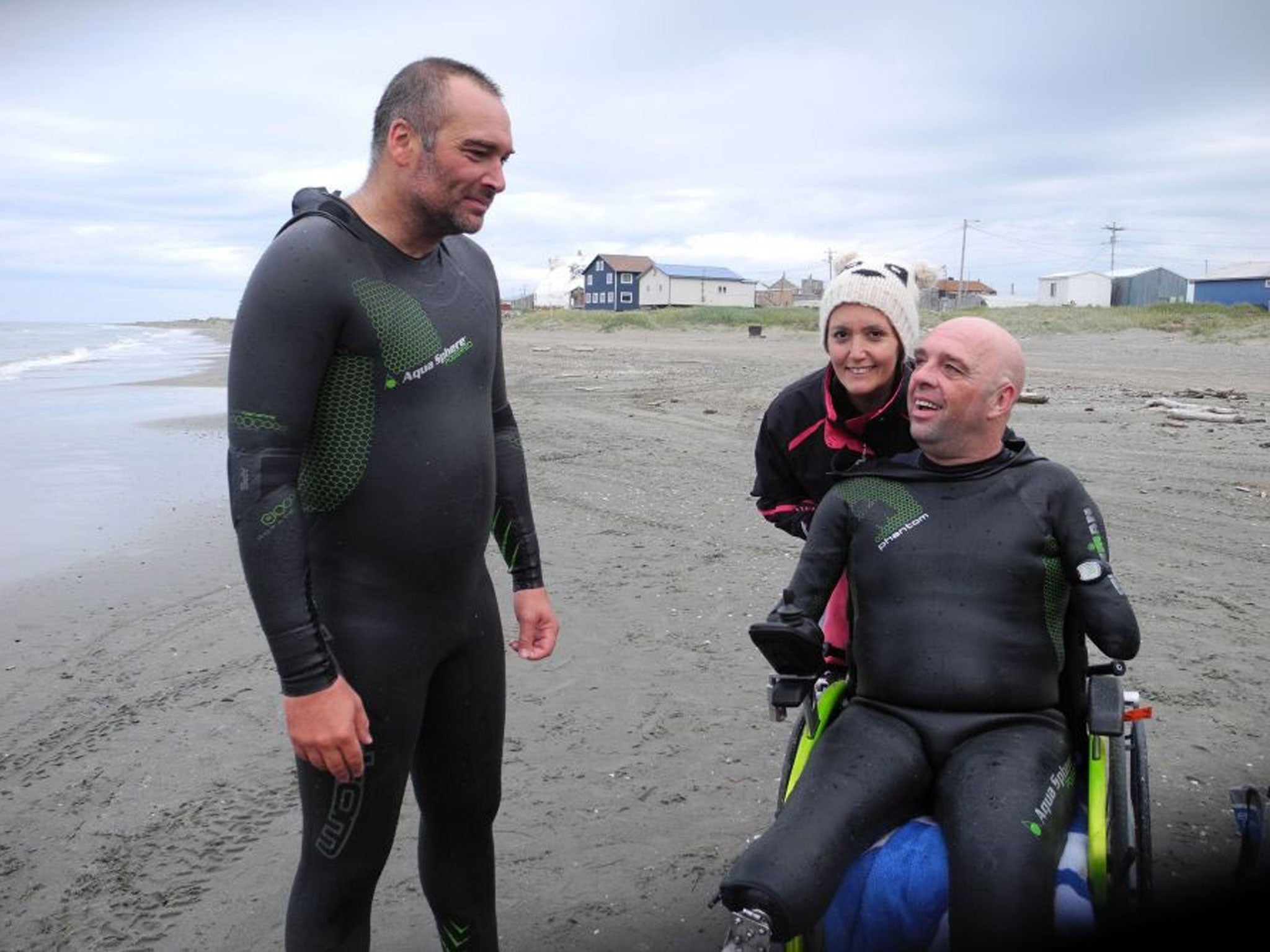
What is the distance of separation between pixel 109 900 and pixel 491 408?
6.49ft

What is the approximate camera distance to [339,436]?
7.25 feet

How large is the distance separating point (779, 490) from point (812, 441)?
0.65 feet

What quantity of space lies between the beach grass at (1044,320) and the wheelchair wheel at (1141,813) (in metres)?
21.7

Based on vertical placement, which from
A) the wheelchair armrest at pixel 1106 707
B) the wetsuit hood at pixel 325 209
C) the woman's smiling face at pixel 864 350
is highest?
the wetsuit hood at pixel 325 209

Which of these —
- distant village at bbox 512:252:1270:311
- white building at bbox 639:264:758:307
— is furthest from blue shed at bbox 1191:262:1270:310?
white building at bbox 639:264:758:307

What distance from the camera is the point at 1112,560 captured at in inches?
256

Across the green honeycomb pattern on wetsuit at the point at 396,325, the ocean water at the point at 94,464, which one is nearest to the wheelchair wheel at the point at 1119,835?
the green honeycomb pattern on wetsuit at the point at 396,325

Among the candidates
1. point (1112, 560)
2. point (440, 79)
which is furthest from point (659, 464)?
point (440, 79)

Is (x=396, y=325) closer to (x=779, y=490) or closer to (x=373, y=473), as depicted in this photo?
(x=373, y=473)

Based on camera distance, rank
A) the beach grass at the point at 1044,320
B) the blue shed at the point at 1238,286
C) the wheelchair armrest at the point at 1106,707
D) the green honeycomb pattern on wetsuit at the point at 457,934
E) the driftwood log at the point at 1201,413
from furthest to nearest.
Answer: the blue shed at the point at 1238,286
the beach grass at the point at 1044,320
the driftwood log at the point at 1201,413
the green honeycomb pattern on wetsuit at the point at 457,934
the wheelchair armrest at the point at 1106,707

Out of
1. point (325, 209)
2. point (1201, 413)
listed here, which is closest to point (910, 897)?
point (325, 209)

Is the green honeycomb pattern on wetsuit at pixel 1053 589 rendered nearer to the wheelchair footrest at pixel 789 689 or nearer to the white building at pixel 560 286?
the wheelchair footrest at pixel 789 689

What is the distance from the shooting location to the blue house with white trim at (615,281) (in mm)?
75938

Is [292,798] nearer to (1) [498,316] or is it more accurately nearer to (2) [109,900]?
(2) [109,900]
